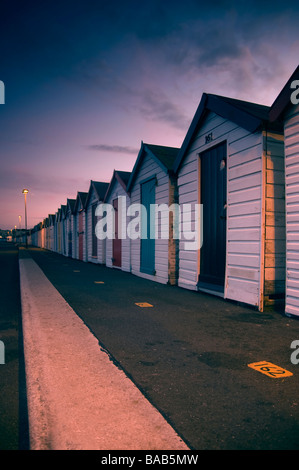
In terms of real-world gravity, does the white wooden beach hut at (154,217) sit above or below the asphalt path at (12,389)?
above

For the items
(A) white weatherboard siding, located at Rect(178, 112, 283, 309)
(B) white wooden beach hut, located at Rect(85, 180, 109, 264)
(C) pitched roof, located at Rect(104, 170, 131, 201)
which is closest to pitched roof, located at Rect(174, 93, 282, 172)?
(A) white weatherboard siding, located at Rect(178, 112, 283, 309)

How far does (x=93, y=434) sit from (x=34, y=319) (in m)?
3.24

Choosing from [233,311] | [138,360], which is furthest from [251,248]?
[138,360]

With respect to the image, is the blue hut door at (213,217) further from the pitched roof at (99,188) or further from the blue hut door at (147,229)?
the pitched roof at (99,188)

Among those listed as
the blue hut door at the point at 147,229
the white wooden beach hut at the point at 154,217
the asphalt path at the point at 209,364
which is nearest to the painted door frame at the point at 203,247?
the asphalt path at the point at 209,364

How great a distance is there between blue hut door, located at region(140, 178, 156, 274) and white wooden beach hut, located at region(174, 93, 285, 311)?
2396 mm

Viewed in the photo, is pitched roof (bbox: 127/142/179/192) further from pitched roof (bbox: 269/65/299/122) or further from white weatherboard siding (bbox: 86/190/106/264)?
white weatherboard siding (bbox: 86/190/106/264)

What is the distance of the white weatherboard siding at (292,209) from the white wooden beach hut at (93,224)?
1342cm

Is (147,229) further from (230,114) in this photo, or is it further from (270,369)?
(270,369)

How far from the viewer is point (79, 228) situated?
24.1 metres

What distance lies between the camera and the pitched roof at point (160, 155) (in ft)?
32.9

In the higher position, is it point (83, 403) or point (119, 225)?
point (119, 225)

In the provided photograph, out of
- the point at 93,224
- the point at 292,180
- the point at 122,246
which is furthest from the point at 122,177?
the point at 292,180

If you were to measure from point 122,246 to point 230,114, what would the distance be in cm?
883
